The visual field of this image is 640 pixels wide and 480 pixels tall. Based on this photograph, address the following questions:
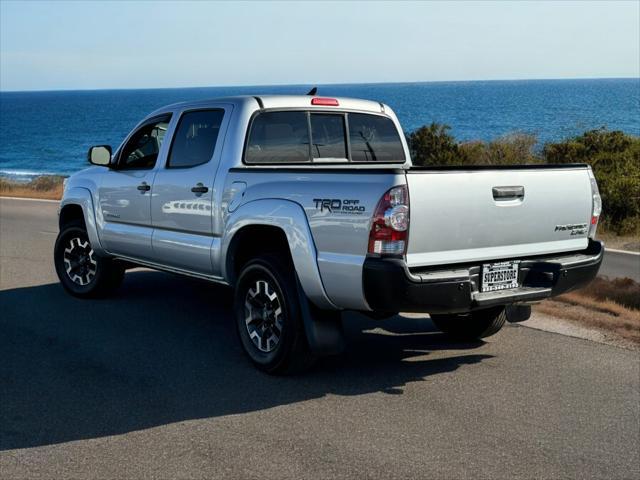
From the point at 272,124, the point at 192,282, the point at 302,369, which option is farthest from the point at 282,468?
the point at 192,282

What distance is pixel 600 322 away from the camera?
305 inches

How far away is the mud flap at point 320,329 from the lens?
5668 mm

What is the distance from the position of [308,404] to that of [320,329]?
54 centimetres

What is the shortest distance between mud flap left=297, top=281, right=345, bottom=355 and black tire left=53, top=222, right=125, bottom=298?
11.3 feet

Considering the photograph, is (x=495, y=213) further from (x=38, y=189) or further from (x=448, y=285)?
(x=38, y=189)

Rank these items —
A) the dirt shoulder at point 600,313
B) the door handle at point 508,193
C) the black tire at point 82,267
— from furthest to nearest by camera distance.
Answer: the black tire at point 82,267
the dirt shoulder at point 600,313
the door handle at point 508,193

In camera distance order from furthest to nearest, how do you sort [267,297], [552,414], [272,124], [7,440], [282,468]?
[272,124]
[267,297]
[552,414]
[7,440]
[282,468]

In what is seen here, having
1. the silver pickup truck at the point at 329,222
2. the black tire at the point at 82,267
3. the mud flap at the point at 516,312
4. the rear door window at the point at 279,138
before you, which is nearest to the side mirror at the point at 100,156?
the silver pickup truck at the point at 329,222

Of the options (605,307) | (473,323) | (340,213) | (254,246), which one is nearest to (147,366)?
(254,246)

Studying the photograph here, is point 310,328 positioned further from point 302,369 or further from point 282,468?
point 282,468

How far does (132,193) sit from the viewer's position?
7734mm

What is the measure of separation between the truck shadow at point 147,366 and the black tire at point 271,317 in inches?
6.2

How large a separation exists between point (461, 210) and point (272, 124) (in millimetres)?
2072

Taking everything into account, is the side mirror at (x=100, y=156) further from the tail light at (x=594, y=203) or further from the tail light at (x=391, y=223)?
the tail light at (x=594, y=203)
